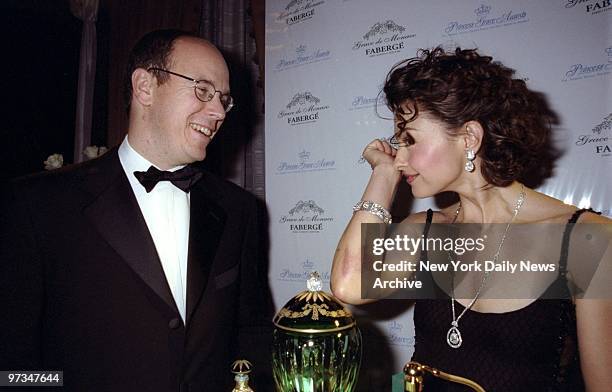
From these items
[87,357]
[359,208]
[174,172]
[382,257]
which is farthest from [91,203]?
[382,257]

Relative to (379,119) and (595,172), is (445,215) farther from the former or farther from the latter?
(379,119)

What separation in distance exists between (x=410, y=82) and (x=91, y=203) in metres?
1.20

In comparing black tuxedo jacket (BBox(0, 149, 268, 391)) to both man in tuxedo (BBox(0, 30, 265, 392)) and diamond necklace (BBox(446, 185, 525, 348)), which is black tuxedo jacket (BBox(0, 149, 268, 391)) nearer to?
man in tuxedo (BBox(0, 30, 265, 392))

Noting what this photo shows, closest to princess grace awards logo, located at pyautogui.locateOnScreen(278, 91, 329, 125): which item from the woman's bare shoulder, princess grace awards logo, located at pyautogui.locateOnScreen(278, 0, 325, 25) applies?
princess grace awards logo, located at pyautogui.locateOnScreen(278, 0, 325, 25)

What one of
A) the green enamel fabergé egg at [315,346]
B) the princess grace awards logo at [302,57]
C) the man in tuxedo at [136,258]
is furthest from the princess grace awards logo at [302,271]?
the green enamel fabergé egg at [315,346]

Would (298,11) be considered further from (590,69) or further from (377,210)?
(377,210)

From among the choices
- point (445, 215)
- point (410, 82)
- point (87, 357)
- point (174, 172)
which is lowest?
point (87, 357)

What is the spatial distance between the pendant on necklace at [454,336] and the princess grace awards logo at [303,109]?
2.36 meters

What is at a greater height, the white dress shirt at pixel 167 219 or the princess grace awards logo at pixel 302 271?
the white dress shirt at pixel 167 219

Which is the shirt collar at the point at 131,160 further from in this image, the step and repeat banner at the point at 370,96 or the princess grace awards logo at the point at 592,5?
the princess grace awards logo at the point at 592,5

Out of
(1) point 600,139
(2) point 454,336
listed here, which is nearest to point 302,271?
(2) point 454,336

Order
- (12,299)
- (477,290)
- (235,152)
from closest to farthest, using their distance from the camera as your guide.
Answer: (12,299), (477,290), (235,152)

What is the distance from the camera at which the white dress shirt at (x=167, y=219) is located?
5.16ft

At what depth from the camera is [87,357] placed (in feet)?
4.56
